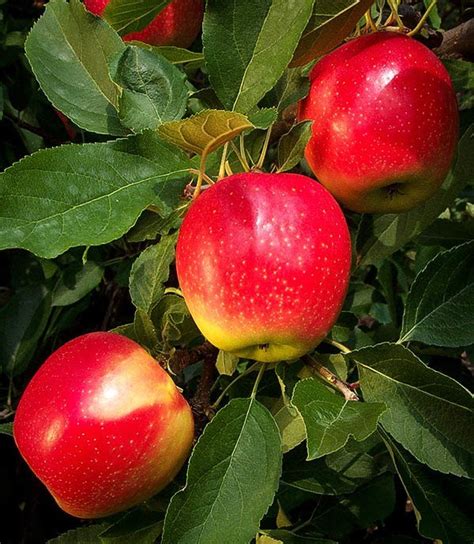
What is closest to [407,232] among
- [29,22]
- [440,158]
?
[440,158]

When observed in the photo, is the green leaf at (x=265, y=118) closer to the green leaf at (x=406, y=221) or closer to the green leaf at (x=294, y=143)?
the green leaf at (x=294, y=143)

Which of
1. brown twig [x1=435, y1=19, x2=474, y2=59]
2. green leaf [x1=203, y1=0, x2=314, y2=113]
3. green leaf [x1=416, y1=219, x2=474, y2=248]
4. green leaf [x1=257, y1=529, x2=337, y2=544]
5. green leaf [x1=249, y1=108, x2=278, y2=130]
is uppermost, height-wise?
green leaf [x1=203, y1=0, x2=314, y2=113]

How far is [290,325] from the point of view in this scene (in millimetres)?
797

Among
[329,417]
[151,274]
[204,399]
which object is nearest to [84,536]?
[204,399]

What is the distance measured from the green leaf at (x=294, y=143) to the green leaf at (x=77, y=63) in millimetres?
211

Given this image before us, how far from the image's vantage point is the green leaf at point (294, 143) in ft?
2.81

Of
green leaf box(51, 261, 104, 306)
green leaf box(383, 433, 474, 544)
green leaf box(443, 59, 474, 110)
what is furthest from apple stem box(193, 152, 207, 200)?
green leaf box(51, 261, 104, 306)

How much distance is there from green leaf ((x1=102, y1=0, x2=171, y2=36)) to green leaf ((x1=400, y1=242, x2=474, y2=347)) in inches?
18.9

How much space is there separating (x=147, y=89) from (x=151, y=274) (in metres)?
0.26

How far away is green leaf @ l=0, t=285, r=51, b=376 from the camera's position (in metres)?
1.50

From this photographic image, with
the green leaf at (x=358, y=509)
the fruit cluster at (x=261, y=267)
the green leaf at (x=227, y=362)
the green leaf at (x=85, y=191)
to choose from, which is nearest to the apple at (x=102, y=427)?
the fruit cluster at (x=261, y=267)

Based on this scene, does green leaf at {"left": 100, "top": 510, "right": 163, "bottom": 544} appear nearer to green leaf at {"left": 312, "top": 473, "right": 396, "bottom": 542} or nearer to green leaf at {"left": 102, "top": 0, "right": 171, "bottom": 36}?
green leaf at {"left": 312, "top": 473, "right": 396, "bottom": 542}

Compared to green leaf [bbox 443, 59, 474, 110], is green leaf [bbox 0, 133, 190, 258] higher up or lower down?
higher up

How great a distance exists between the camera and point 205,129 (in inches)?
29.7
